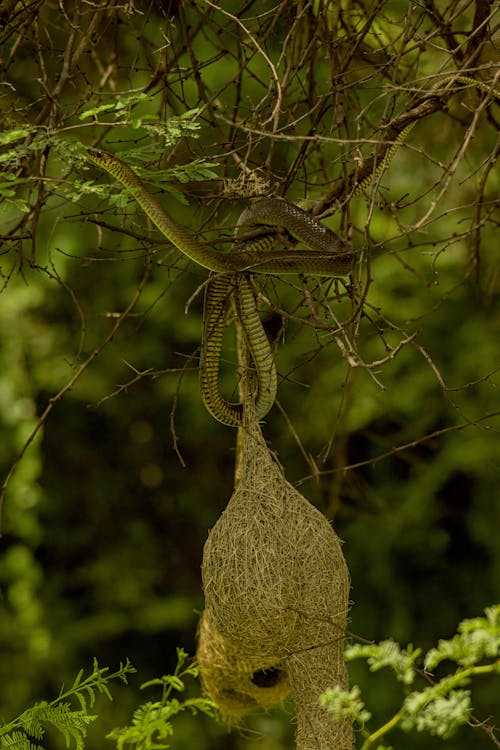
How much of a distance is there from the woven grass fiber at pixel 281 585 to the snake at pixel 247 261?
9cm

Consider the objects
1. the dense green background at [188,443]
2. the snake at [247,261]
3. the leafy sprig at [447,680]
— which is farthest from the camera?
the dense green background at [188,443]

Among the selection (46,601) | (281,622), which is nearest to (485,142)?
(281,622)

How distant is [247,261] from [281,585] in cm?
58

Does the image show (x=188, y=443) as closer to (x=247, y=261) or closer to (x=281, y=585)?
(x=281, y=585)

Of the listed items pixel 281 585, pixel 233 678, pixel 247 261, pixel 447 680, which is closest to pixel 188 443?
pixel 233 678

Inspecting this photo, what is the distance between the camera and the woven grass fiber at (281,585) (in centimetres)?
188

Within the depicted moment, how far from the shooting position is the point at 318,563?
6.25ft

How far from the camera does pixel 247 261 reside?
178 cm

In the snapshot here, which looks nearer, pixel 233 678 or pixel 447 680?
pixel 447 680

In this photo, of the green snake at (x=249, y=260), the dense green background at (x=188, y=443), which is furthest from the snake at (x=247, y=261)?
the dense green background at (x=188, y=443)

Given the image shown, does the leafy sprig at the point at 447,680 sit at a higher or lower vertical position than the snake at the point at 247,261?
lower

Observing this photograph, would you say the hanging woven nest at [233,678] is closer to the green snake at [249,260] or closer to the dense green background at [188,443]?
the green snake at [249,260]

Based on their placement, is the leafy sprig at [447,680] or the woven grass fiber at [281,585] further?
the woven grass fiber at [281,585]

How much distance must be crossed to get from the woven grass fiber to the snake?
0.09 metres
